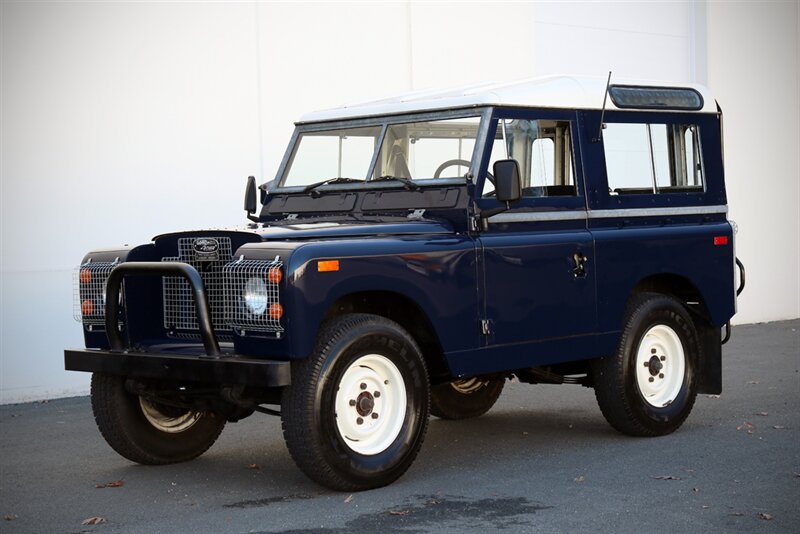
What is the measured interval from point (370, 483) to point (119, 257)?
210 cm

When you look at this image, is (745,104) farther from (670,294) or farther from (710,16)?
(670,294)

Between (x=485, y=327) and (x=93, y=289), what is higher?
(x=93, y=289)

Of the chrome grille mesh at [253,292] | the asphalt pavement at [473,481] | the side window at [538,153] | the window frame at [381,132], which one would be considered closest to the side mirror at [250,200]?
the window frame at [381,132]

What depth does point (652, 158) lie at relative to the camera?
939cm

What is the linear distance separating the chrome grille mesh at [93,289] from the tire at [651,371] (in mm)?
3290

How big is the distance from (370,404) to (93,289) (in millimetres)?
1989

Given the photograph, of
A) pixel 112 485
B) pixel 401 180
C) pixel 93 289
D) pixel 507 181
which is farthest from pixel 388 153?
pixel 112 485

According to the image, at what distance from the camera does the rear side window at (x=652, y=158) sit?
29.9ft

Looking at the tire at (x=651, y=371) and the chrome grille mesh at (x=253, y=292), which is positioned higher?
the chrome grille mesh at (x=253, y=292)

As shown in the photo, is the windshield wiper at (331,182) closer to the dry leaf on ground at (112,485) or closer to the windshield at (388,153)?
the windshield at (388,153)

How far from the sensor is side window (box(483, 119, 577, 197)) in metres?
8.41

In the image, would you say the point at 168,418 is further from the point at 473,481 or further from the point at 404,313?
the point at 473,481

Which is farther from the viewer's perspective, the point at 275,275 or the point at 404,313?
the point at 404,313

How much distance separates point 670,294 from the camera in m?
9.48
